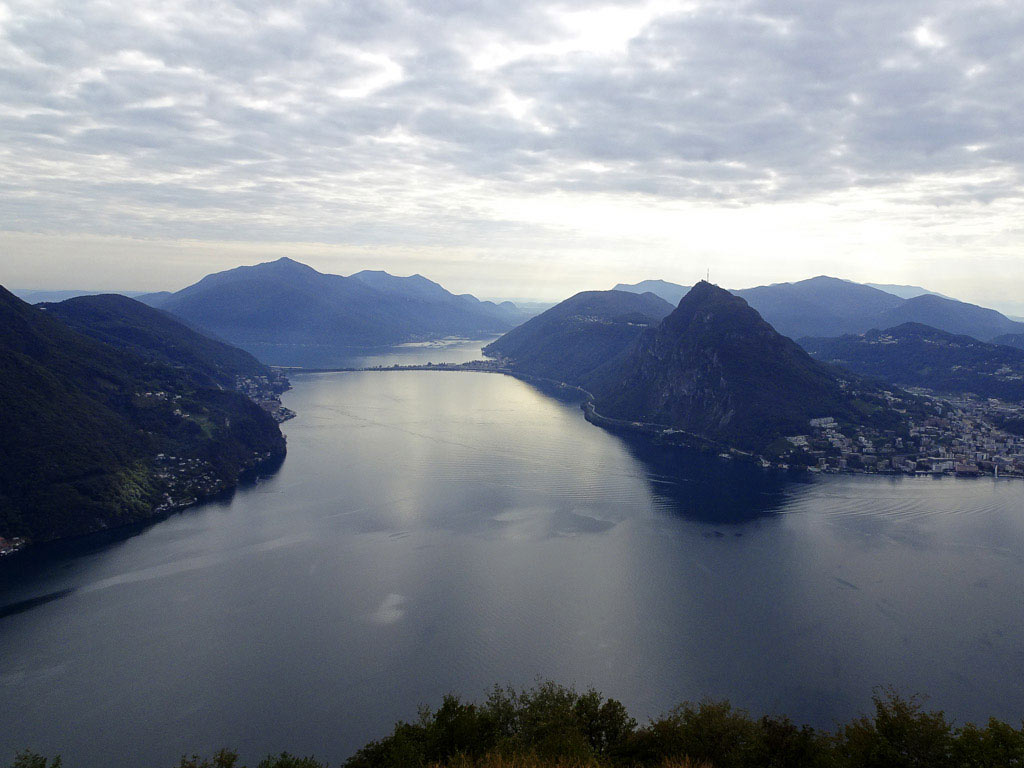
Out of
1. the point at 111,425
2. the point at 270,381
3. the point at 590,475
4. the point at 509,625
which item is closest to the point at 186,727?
the point at 509,625

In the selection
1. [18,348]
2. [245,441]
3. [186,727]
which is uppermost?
[18,348]

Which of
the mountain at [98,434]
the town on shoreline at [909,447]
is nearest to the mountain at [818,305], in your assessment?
the town on shoreline at [909,447]

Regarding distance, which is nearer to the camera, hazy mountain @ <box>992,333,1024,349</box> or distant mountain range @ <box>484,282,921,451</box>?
distant mountain range @ <box>484,282,921,451</box>

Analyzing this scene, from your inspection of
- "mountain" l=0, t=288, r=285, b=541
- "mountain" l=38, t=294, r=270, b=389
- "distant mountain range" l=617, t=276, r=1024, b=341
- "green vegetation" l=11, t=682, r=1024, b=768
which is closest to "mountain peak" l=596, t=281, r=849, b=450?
"mountain" l=0, t=288, r=285, b=541

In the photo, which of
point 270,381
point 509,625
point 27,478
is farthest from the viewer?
point 270,381

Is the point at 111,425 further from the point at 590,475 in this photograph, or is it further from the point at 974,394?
the point at 974,394

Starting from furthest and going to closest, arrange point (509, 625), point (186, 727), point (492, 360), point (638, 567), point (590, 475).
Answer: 1. point (492, 360)
2. point (590, 475)
3. point (638, 567)
4. point (509, 625)
5. point (186, 727)

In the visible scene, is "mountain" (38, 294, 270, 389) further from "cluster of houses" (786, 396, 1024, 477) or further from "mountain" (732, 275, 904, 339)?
"mountain" (732, 275, 904, 339)
